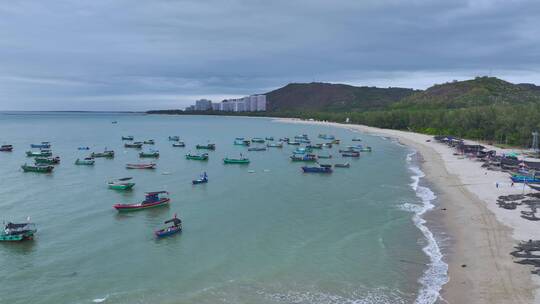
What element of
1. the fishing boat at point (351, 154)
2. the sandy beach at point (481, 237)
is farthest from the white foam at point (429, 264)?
the fishing boat at point (351, 154)

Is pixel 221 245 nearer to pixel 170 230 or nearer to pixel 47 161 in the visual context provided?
pixel 170 230

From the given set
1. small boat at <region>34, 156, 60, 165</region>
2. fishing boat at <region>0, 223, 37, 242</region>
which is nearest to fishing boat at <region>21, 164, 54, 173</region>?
small boat at <region>34, 156, 60, 165</region>

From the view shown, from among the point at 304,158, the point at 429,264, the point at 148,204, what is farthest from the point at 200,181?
the point at 429,264

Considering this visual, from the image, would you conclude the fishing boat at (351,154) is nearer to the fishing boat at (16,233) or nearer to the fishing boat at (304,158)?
the fishing boat at (304,158)

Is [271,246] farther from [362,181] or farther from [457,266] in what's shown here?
[362,181]

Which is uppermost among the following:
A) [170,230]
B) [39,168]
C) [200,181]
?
[39,168]

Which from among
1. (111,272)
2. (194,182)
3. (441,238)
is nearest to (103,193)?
(194,182)

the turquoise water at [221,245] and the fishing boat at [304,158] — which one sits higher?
the fishing boat at [304,158]
